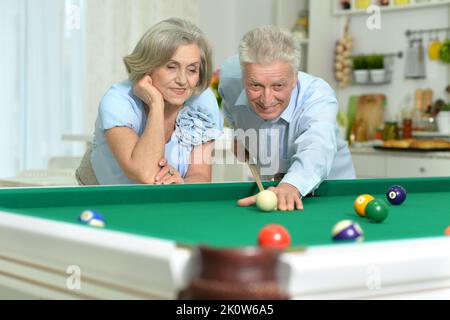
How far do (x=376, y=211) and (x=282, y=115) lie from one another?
40.1 inches

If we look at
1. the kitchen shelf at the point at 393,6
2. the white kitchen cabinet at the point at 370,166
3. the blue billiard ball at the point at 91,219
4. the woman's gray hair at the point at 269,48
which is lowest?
the white kitchen cabinet at the point at 370,166

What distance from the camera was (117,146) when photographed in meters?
3.00

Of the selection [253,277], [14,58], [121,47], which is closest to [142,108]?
[253,277]

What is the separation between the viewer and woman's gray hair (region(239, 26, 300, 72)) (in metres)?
2.84

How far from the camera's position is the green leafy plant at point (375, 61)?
6.23 m

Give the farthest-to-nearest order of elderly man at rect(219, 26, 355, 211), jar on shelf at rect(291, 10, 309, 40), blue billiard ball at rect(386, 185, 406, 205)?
1. jar on shelf at rect(291, 10, 309, 40)
2. elderly man at rect(219, 26, 355, 211)
3. blue billiard ball at rect(386, 185, 406, 205)

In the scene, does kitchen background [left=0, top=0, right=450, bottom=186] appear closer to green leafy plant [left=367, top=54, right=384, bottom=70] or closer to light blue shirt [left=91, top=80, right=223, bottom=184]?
green leafy plant [left=367, top=54, right=384, bottom=70]

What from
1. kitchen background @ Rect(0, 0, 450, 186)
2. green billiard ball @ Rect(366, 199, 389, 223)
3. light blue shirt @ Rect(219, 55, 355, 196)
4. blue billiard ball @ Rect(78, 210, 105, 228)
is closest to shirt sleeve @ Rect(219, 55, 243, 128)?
light blue shirt @ Rect(219, 55, 355, 196)

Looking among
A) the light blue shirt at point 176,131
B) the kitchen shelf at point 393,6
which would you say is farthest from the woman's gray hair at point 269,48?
the kitchen shelf at point 393,6

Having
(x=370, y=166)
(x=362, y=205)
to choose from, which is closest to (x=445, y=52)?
(x=370, y=166)

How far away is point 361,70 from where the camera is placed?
Result: 20.7 feet

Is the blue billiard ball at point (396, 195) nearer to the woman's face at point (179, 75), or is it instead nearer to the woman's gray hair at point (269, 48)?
the woman's gray hair at point (269, 48)

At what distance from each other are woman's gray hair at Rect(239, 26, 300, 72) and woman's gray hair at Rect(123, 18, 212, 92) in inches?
9.4

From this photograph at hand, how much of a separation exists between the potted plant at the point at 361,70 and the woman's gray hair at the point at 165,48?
3.34 meters
